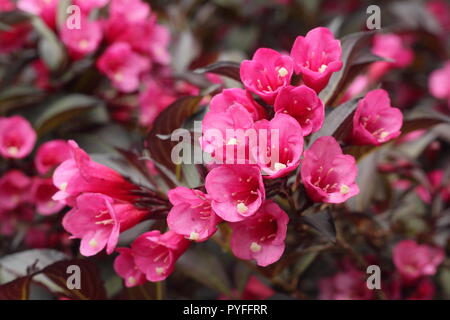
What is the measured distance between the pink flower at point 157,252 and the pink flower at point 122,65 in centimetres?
59

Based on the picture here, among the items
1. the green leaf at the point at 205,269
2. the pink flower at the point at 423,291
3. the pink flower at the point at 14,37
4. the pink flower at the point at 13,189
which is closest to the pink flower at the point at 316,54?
the green leaf at the point at 205,269

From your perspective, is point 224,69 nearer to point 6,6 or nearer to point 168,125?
point 168,125

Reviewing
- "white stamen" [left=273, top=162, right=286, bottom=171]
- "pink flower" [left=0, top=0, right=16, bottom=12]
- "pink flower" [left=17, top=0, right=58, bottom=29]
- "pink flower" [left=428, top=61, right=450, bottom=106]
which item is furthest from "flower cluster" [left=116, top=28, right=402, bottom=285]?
"pink flower" [left=0, top=0, right=16, bottom=12]

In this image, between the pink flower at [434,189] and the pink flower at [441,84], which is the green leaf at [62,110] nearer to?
the pink flower at [434,189]

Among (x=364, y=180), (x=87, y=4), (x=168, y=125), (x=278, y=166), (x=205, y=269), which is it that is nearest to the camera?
(x=278, y=166)

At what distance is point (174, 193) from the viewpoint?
2.67 feet

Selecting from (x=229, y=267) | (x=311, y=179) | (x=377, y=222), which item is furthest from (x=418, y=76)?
(x=311, y=179)

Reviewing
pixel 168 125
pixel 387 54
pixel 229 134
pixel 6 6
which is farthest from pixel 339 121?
pixel 6 6

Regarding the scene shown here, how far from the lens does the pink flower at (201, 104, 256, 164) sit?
77 cm

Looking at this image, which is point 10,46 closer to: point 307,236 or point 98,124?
point 98,124

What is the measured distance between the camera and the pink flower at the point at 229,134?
0.77m

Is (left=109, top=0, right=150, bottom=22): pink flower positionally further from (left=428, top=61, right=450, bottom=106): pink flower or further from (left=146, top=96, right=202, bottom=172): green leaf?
(left=428, top=61, right=450, bottom=106): pink flower

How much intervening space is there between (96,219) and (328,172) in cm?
36

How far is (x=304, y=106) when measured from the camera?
832 millimetres
